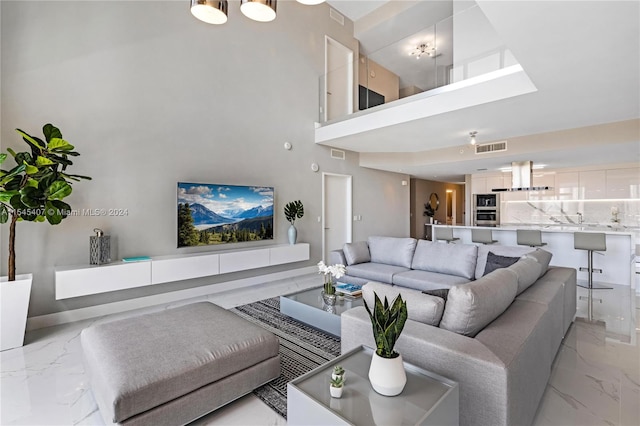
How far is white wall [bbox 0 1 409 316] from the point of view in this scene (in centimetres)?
329

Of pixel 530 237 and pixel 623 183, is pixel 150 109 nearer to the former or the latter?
pixel 530 237

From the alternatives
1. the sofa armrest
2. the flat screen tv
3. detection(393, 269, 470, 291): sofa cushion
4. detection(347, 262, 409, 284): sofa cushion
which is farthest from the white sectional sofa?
the flat screen tv

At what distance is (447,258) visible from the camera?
4.06 m

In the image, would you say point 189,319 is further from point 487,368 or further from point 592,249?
point 592,249

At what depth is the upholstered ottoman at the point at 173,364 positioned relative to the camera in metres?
1.55

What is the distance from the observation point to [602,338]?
118 inches

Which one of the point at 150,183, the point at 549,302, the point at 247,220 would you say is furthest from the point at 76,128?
the point at 549,302

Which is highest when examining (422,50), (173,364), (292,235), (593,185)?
(422,50)

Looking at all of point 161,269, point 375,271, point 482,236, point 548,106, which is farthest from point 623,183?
point 161,269

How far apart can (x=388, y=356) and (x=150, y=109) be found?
4.25 m

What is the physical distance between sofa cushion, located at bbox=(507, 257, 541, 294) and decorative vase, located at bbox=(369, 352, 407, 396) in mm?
1572

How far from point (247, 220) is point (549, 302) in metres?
4.00

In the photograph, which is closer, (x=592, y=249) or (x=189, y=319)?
(x=189, y=319)

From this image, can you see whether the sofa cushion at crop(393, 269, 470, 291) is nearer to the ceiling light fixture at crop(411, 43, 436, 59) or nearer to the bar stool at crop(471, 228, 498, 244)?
the bar stool at crop(471, 228, 498, 244)
